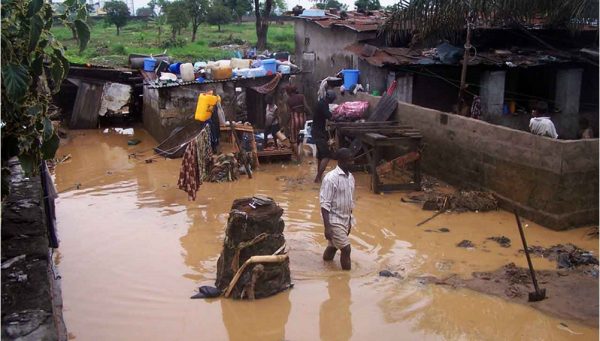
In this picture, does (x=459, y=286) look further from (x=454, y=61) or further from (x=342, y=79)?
(x=342, y=79)

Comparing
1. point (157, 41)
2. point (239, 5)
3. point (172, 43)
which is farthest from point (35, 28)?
point (239, 5)

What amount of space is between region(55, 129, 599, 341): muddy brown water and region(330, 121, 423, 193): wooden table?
43cm

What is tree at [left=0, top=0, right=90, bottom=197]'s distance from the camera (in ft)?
10.7

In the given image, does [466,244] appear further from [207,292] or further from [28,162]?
[28,162]

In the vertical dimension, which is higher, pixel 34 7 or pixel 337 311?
pixel 34 7

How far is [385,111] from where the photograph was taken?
44.5 feet

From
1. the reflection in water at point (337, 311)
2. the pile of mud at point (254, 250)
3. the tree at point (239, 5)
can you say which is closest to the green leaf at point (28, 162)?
the pile of mud at point (254, 250)

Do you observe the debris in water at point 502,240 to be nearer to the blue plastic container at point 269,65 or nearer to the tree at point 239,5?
the blue plastic container at point 269,65

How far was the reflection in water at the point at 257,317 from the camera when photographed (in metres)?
6.12

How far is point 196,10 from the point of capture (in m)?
36.5

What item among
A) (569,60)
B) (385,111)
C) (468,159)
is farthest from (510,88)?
(468,159)

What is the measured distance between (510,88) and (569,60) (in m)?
2.06

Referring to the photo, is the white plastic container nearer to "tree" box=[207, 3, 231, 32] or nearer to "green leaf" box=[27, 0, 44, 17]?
"green leaf" box=[27, 0, 44, 17]

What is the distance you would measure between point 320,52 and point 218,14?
2209cm
